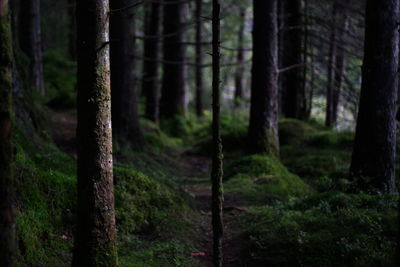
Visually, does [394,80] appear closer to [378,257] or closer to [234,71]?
[378,257]

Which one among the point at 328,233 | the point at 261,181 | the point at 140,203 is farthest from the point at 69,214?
the point at 261,181

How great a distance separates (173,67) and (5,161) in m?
17.1

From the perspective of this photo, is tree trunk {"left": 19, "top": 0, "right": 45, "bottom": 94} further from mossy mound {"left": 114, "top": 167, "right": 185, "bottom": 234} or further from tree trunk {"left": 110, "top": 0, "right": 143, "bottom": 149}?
mossy mound {"left": 114, "top": 167, "right": 185, "bottom": 234}

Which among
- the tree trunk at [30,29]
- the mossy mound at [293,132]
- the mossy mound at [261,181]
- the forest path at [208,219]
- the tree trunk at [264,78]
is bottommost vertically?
the forest path at [208,219]

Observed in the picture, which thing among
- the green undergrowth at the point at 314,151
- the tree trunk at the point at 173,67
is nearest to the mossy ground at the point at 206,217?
the green undergrowth at the point at 314,151

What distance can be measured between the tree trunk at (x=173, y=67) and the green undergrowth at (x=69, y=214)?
38.3ft

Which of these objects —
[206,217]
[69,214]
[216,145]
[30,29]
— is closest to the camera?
[216,145]

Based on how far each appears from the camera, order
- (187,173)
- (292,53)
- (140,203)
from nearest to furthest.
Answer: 1. (140,203)
2. (187,173)
3. (292,53)

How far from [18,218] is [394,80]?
689cm

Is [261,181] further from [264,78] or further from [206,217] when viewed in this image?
[264,78]

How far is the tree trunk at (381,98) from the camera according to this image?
813 centimetres

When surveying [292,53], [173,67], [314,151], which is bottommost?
[314,151]

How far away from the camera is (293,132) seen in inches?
635

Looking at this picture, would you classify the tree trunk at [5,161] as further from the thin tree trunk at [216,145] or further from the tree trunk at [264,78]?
the tree trunk at [264,78]
